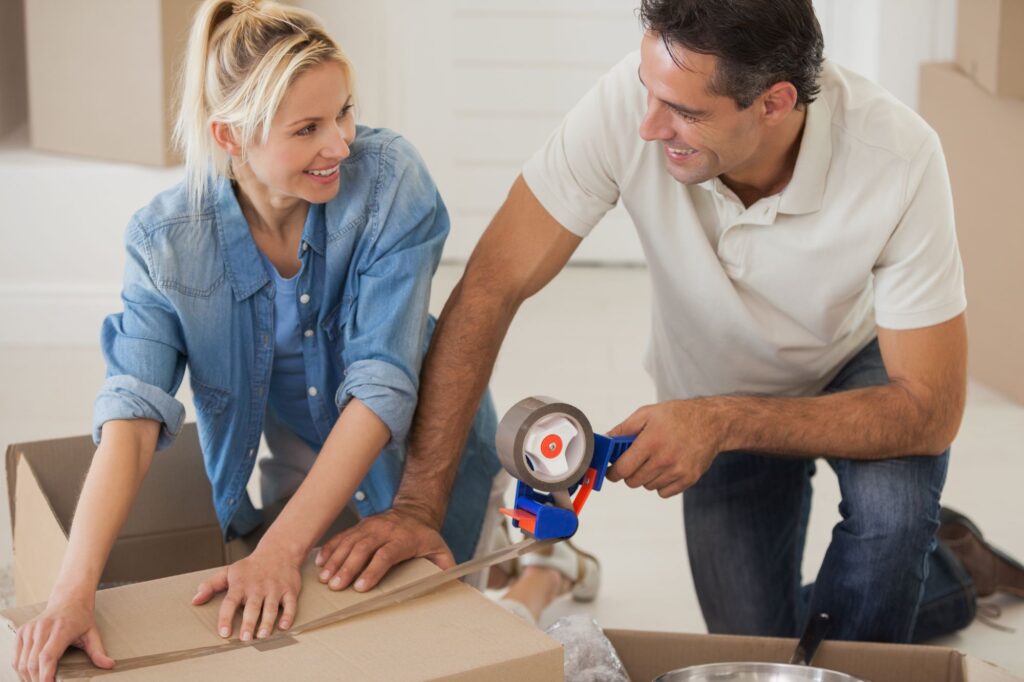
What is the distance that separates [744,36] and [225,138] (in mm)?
545

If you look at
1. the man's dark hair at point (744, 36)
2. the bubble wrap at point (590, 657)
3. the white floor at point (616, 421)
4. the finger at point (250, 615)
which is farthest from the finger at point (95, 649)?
the white floor at point (616, 421)

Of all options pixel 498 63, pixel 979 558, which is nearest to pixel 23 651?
A: pixel 979 558

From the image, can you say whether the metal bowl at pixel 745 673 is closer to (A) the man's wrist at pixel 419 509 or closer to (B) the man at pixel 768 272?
(B) the man at pixel 768 272

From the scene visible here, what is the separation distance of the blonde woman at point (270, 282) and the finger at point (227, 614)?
98 mm

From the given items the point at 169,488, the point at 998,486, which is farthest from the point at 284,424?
the point at 998,486

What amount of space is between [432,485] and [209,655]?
0.42 meters

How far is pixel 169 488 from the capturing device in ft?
4.94

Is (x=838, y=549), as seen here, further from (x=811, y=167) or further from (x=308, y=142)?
(x=308, y=142)

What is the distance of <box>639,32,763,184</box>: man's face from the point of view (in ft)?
4.17

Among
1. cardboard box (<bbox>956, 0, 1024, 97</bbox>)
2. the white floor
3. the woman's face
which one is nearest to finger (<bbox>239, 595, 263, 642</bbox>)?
the woman's face

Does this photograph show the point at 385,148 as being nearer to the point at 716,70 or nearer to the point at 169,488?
the point at 716,70

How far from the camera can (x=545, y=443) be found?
3.41 feet

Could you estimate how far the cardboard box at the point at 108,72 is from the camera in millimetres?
3025

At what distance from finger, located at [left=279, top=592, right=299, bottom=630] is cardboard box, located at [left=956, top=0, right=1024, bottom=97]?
6.92 ft
